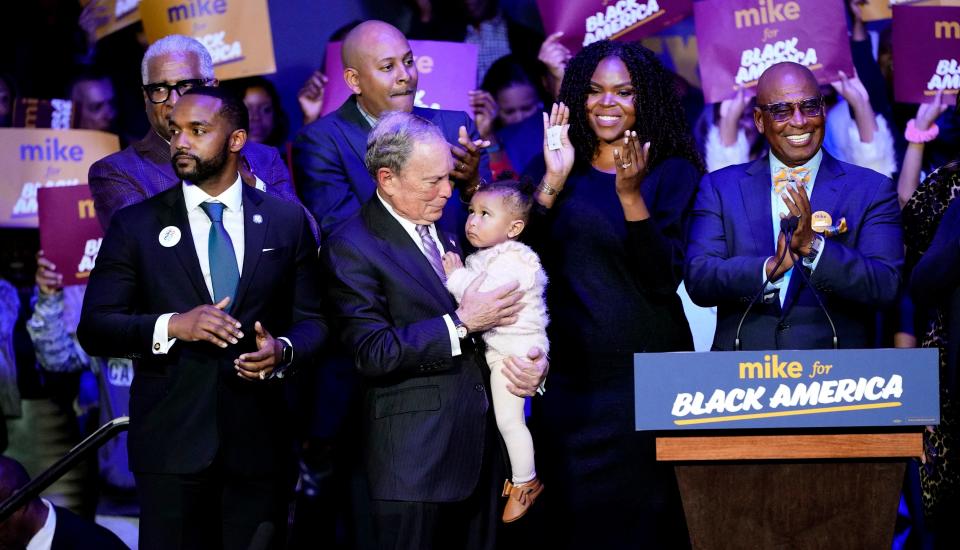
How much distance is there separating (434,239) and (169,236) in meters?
0.81

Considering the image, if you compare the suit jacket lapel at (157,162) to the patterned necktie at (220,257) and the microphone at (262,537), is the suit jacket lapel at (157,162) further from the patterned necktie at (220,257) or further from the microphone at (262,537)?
the microphone at (262,537)

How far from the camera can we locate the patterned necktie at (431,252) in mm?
3506

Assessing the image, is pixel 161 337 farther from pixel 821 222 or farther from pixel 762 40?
pixel 762 40

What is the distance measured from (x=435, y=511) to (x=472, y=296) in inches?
25.5

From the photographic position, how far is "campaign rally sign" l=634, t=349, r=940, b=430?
2.74 m

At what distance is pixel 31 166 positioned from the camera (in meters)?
5.88

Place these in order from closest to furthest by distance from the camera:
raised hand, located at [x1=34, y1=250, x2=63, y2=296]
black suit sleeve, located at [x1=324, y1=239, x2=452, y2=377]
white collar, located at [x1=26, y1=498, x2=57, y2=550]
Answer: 1. black suit sleeve, located at [x1=324, y1=239, x2=452, y2=377]
2. white collar, located at [x1=26, y1=498, x2=57, y2=550]
3. raised hand, located at [x1=34, y1=250, x2=63, y2=296]

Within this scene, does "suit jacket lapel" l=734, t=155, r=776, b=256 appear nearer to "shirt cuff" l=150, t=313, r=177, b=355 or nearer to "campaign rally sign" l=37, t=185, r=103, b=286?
"shirt cuff" l=150, t=313, r=177, b=355

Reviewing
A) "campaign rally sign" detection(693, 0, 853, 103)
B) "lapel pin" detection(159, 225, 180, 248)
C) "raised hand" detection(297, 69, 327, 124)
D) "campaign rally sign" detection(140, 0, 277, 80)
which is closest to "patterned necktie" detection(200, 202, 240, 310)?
"lapel pin" detection(159, 225, 180, 248)

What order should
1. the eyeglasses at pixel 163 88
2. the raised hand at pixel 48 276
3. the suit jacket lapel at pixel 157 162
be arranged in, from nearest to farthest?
1. the suit jacket lapel at pixel 157 162
2. the eyeglasses at pixel 163 88
3. the raised hand at pixel 48 276

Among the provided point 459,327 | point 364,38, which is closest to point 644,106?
point 364,38

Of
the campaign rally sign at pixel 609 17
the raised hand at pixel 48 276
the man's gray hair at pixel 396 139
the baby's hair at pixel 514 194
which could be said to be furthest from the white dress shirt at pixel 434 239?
the raised hand at pixel 48 276

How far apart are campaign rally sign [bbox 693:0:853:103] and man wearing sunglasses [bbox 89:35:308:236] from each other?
210 centimetres

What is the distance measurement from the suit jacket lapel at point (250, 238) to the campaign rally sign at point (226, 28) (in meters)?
2.17
